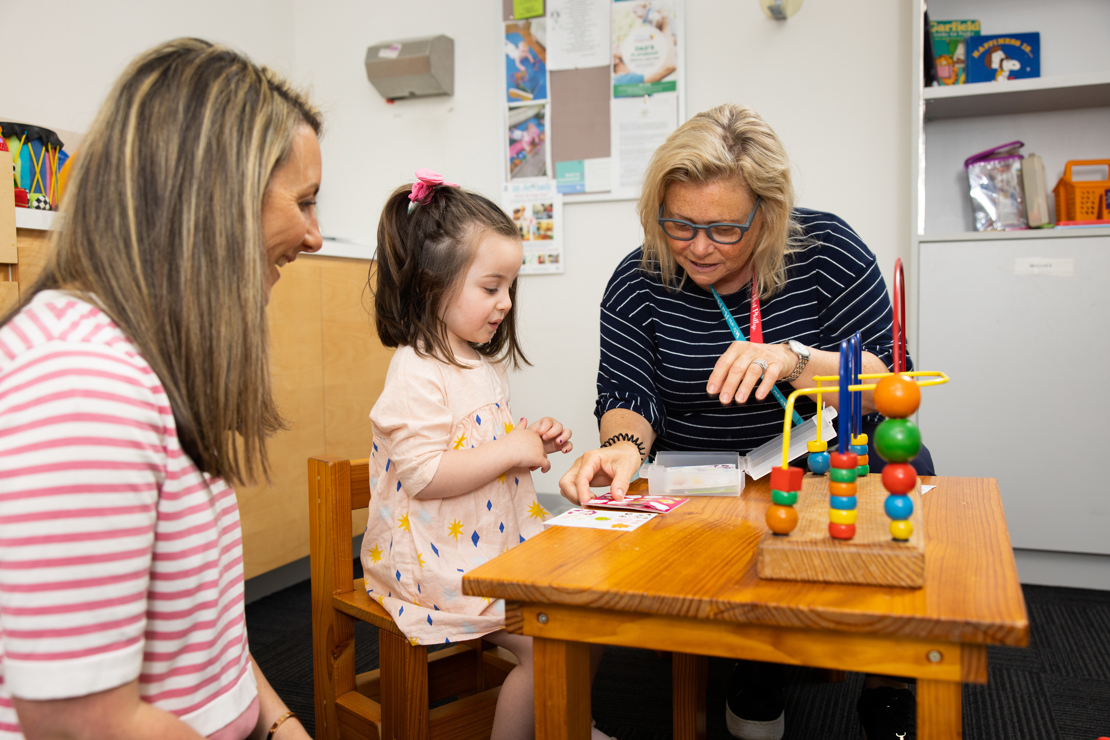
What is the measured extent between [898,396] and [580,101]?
2409 mm

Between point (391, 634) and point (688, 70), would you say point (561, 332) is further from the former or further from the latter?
point (391, 634)

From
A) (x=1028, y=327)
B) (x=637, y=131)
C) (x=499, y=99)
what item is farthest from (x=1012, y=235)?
(x=499, y=99)

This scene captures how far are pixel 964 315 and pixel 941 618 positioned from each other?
199 cm

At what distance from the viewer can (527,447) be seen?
1.26 metres

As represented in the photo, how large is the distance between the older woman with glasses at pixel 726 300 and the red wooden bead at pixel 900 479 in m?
0.56

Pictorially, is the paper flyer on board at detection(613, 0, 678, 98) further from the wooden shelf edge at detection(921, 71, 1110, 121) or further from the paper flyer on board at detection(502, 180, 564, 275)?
the wooden shelf edge at detection(921, 71, 1110, 121)

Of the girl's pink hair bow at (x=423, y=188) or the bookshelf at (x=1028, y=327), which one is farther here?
the bookshelf at (x=1028, y=327)

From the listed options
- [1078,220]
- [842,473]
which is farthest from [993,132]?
[842,473]

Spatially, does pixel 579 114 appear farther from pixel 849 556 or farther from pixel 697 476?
pixel 849 556

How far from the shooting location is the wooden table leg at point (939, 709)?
0.61m

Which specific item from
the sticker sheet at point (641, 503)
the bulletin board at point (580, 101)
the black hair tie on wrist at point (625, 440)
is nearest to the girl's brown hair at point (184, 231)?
the sticker sheet at point (641, 503)

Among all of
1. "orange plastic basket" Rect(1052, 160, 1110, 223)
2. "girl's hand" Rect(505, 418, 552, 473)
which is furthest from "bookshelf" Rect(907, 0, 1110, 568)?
"girl's hand" Rect(505, 418, 552, 473)

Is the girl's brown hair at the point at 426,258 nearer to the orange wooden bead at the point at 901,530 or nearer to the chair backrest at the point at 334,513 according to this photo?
the chair backrest at the point at 334,513

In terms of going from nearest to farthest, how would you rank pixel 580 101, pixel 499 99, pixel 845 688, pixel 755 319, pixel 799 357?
pixel 799 357
pixel 755 319
pixel 845 688
pixel 580 101
pixel 499 99
